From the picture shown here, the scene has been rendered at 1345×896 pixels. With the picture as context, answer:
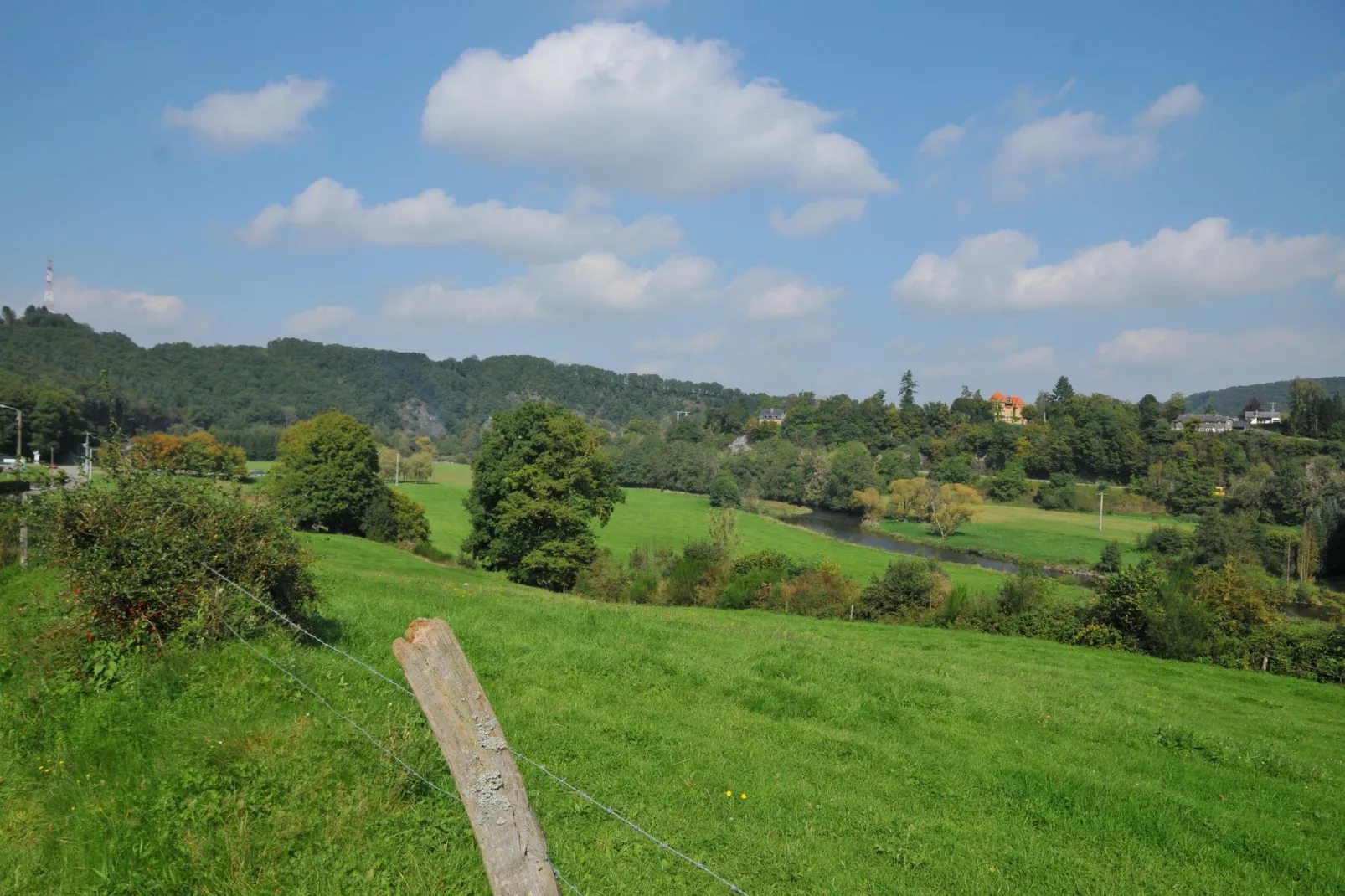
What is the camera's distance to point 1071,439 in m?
120

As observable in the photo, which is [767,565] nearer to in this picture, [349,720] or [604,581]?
[604,581]

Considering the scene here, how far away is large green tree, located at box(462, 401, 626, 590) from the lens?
38.4 metres

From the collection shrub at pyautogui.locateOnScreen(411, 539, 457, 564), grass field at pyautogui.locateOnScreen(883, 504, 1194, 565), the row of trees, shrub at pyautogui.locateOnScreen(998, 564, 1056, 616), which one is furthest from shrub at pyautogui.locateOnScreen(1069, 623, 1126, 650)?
grass field at pyautogui.locateOnScreen(883, 504, 1194, 565)

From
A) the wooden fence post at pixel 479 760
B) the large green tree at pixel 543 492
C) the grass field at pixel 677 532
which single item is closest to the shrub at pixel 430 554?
the large green tree at pixel 543 492

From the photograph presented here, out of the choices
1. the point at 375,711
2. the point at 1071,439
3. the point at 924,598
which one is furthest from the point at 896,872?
the point at 1071,439

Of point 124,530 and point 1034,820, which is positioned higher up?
point 124,530

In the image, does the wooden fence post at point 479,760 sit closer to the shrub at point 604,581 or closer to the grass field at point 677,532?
the shrub at point 604,581

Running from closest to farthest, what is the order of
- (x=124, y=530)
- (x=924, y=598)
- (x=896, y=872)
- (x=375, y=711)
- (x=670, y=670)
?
(x=896, y=872) < (x=375, y=711) < (x=124, y=530) < (x=670, y=670) < (x=924, y=598)

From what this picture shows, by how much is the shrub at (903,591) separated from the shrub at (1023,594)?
294 centimetres

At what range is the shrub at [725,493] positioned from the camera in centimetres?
10231

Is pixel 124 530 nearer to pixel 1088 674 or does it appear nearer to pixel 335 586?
pixel 335 586

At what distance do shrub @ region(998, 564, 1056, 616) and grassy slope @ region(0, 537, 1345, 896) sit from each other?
19341 millimetres

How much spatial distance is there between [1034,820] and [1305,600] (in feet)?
182

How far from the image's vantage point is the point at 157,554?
24.8 ft
